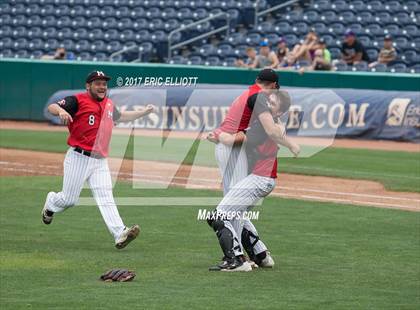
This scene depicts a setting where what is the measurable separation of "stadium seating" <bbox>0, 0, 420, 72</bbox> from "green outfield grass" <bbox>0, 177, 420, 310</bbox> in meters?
13.2

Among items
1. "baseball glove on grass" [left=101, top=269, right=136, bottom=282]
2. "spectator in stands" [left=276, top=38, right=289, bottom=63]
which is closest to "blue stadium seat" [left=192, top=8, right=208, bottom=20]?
"spectator in stands" [left=276, top=38, right=289, bottom=63]

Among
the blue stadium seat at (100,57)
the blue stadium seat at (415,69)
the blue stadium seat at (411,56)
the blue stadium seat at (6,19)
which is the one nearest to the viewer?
the blue stadium seat at (415,69)

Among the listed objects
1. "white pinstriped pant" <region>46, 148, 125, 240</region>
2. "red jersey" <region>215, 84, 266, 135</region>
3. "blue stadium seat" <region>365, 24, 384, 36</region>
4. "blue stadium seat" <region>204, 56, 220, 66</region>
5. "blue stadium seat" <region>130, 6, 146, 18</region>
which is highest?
"red jersey" <region>215, 84, 266, 135</region>

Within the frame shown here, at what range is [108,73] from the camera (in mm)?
29328

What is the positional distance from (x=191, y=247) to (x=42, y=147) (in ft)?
40.0

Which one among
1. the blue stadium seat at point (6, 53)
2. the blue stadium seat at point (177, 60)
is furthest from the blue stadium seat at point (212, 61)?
the blue stadium seat at point (6, 53)

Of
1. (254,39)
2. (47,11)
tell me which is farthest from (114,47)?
(254,39)

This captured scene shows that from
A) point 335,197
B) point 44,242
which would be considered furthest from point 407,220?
point 44,242

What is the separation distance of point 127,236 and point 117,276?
1.28 meters

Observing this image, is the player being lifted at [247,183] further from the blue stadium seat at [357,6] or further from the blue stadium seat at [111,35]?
the blue stadium seat at [111,35]

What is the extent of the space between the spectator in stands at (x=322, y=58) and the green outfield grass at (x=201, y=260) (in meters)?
10.7

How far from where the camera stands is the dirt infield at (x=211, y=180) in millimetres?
16828

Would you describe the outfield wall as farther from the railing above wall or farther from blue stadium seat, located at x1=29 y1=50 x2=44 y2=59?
the railing above wall

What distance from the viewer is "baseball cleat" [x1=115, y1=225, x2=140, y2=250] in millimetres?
11360
